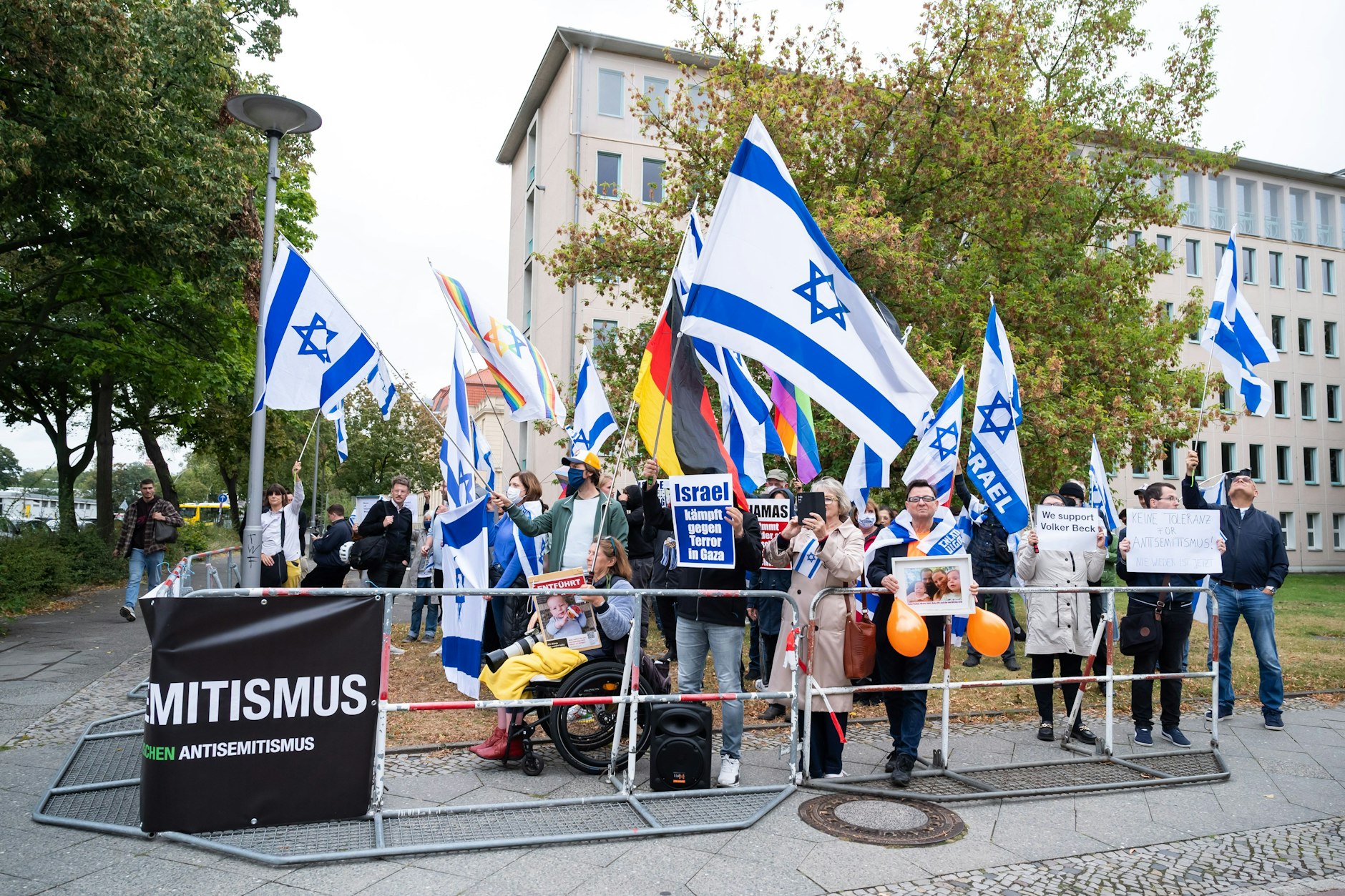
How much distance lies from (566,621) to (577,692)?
17.8 inches

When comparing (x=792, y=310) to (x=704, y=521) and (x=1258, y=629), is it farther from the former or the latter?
(x=1258, y=629)

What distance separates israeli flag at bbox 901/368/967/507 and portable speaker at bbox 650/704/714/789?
15.9 ft

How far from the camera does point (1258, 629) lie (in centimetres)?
795

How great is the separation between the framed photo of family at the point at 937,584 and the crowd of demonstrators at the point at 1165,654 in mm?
2349

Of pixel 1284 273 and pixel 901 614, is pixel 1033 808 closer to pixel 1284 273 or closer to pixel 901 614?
pixel 901 614

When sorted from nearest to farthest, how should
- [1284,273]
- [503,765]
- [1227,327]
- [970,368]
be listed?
[503,765]
[1227,327]
[970,368]
[1284,273]

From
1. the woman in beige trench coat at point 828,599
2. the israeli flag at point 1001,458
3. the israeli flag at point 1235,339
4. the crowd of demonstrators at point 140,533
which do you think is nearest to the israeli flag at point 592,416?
the israeli flag at point 1001,458

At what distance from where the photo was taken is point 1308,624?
17.3m

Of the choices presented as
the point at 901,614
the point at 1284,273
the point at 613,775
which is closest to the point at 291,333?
the point at 613,775

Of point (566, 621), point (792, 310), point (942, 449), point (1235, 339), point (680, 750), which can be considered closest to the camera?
point (680, 750)

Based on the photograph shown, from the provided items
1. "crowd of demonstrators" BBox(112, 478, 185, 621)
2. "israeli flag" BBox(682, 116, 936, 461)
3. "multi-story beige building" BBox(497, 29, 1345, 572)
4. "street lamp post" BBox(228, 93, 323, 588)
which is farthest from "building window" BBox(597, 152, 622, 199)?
"israeli flag" BBox(682, 116, 936, 461)

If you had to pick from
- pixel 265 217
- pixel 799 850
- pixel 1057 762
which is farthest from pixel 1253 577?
pixel 265 217

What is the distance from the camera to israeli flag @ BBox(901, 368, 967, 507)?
32.9 feet

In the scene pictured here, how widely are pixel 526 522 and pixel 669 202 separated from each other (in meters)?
10.1
